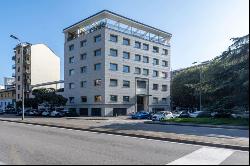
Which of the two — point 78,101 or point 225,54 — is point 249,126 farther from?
point 78,101

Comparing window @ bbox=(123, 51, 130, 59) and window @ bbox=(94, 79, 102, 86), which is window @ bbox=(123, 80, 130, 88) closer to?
window @ bbox=(123, 51, 130, 59)

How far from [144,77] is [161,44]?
8963 millimetres

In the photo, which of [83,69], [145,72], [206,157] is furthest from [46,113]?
[206,157]

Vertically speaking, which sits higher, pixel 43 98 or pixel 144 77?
pixel 144 77

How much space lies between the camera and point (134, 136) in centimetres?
1495

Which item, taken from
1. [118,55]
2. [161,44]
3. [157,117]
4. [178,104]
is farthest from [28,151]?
[178,104]

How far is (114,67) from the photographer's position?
54.5 metres

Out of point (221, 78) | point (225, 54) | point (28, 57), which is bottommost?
point (221, 78)

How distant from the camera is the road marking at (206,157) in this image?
830cm

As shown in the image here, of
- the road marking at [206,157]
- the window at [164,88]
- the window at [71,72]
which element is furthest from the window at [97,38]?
the road marking at [206,157]

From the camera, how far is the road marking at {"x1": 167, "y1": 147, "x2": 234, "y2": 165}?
327 inches

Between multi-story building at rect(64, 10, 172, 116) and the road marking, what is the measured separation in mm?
42348

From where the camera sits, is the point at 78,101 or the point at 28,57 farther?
the point at 28,57

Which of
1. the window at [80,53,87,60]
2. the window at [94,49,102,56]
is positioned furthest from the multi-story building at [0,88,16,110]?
the window at [94,49,102,56]
